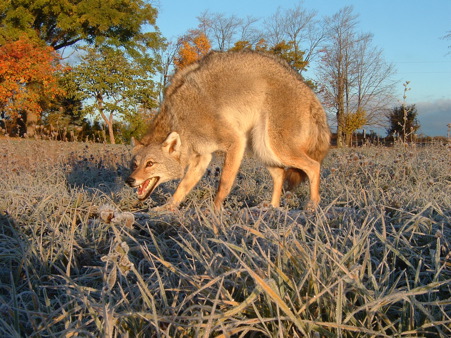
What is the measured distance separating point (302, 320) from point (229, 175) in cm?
317

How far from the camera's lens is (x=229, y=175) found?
15.4 ft

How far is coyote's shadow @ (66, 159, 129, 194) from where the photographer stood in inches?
252

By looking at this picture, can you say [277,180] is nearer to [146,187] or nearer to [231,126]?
[231,126]

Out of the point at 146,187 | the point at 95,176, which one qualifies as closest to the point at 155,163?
the point at 146,187

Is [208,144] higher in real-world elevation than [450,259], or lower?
higher

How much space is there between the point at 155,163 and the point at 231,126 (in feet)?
3.45

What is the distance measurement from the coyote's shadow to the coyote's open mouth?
141cm

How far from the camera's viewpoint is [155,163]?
4.73 m

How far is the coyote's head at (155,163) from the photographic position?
15.2 ft

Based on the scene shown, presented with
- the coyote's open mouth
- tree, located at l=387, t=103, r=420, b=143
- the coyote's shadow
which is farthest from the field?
tree, located at l=387, t=103, r=420, b=143

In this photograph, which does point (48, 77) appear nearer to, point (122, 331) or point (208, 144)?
point (208, 144)

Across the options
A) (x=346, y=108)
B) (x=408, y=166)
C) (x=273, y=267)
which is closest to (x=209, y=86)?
(x=408, y=166)

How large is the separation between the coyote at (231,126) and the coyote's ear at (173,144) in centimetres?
1

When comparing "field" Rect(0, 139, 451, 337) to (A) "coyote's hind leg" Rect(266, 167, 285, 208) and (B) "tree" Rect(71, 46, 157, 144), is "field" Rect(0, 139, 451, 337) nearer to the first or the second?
(A) "coyote's hind leg" Rect(266, 167, 285, 208)
